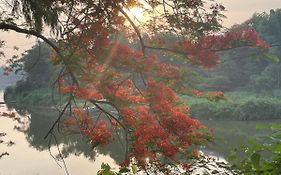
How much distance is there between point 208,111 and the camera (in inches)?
1246

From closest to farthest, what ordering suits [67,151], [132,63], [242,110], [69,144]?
[132,63] → [67,151] → [69,144] → [242,110]

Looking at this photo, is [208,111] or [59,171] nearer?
[59,171]

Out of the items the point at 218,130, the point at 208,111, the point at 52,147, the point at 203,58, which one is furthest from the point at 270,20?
the point at 203,58

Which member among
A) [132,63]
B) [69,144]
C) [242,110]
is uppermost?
[132,63]

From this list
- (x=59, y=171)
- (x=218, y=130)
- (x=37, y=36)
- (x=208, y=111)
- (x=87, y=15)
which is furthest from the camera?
(x=208, y=111)

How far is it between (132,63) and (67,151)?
14.2 metres

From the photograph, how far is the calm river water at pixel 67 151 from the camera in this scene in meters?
16.1

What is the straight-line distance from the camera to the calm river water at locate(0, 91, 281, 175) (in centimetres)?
1612

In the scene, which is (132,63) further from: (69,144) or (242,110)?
(242,110)

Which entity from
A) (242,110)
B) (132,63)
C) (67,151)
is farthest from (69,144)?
(132,63)

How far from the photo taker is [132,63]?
6.44m

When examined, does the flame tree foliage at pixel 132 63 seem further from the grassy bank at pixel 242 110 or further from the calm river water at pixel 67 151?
the grassy bank at pixel 242 110

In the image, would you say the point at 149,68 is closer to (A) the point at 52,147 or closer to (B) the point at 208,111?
(A) the point at 52,147

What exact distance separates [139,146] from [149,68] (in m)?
1.30
